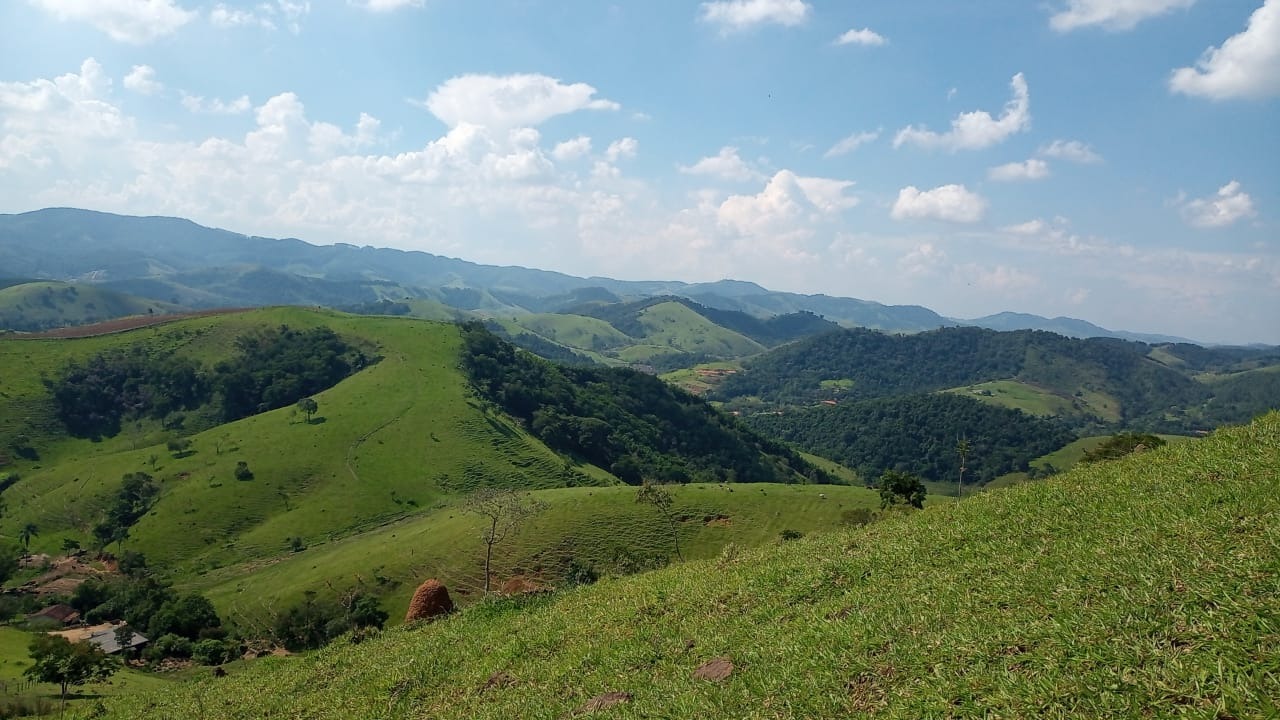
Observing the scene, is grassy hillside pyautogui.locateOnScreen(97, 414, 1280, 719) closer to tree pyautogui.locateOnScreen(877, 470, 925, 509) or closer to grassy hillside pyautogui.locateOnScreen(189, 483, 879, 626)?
tree pyautogui.locateOnScreen(877, 470, 925, 509)

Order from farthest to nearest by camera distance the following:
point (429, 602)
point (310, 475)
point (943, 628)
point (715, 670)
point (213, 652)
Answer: point (310, 475) → point (213, 652) → point (429, 602) → point (715, 670) → point (943, 628)

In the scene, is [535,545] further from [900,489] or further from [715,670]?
[715,670]

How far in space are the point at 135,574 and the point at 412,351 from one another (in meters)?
103

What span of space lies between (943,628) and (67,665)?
48.1 metres

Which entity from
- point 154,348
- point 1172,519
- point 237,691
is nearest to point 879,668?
point 1172,519

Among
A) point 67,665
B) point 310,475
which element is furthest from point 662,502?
point 310,475

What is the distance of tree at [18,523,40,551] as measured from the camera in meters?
99.9

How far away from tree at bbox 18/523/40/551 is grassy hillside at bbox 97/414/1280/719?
110833mm

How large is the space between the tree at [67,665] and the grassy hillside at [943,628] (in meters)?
16.6

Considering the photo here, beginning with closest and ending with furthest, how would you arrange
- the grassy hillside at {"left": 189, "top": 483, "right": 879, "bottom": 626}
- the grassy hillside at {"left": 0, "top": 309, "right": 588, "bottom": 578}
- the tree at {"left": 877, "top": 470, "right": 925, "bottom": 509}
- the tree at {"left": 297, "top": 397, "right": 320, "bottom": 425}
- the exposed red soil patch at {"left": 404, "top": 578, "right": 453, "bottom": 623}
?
the exposed red soil patch at {"left": 404, "top": 578, "right": 453, "bottom": 623} < the tree at {"left": 877, "top": 470, "right": 925, "bottom": 509} < the grassy hillside at {"left": 189, "top": 483, "right": 879, "bottom": 626} < the grassy hillside at {"left": 0, "top": 309, "right": 588, "bottom": 578} < the tree at {"left": 297, "top": 397, "right": 320, "bottom": 425}

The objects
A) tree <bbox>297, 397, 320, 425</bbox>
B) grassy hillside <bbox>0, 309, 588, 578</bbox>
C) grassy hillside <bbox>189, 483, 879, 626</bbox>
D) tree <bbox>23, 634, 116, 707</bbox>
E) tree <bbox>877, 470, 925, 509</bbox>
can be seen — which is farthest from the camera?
tree <bbox>297, 397, 320, 425</bbox>

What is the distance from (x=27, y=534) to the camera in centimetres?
10200

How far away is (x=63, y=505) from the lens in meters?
111

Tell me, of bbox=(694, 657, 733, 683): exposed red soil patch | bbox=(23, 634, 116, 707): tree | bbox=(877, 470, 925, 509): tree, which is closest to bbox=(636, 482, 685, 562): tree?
bbox=(877, 470, 925, 509): tree
